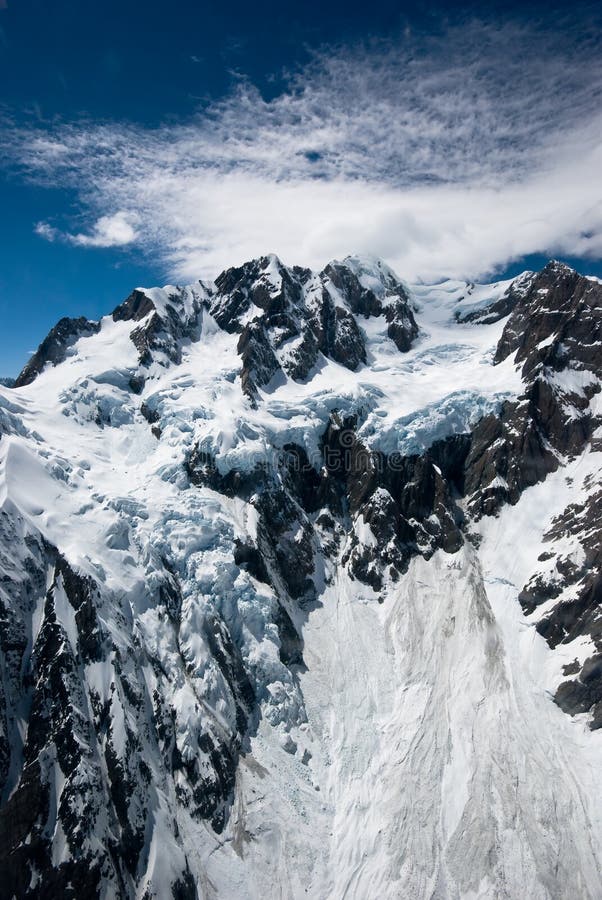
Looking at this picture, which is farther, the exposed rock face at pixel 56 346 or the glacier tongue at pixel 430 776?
the exposed rock face at pixel 56 346

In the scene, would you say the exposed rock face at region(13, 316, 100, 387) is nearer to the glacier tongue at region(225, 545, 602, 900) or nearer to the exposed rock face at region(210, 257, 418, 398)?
the exposed rock face at region(210, 257, 418, 398)

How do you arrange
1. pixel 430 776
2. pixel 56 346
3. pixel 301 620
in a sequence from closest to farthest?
pixel 430 776 < pixel 301 620 < pixel 56 346

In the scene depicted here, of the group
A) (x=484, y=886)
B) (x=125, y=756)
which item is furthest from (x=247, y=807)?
(x=484, y=886)

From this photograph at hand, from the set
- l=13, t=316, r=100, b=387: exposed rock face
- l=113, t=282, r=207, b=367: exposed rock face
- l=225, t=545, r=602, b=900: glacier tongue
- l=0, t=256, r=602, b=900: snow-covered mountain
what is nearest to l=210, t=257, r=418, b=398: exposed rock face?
l=0, t=256, r=602, b=900: snow-covered mountain

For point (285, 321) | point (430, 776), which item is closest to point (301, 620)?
point (430, 776)

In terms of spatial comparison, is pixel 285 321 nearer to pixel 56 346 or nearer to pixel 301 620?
pixel 56 346

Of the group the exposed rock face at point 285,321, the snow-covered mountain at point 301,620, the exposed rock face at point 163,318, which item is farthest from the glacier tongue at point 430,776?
the exposed rock face at point 163,318

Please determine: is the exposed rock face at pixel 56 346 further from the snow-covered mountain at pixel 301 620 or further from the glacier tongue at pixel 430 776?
the glacier tongue at pixel 430 776
